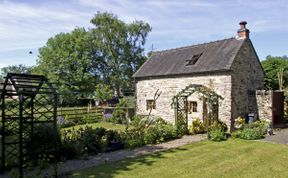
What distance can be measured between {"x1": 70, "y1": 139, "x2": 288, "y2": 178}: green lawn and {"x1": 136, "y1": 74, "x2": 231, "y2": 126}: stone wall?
457 centimetres

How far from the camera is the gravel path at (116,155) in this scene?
9.57 metres

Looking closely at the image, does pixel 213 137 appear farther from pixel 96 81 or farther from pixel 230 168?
pixel 96 81

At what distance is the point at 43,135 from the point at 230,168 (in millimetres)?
6493

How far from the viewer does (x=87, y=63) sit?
128 feet

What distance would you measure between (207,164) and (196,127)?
7.07m

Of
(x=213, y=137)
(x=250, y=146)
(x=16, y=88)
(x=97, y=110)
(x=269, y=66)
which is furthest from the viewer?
(x=269, y=66)

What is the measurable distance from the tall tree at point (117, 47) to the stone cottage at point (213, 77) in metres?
17.0

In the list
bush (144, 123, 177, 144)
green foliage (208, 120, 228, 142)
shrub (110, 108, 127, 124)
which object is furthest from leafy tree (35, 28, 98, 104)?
green foliage (208, 120, 228, 142)

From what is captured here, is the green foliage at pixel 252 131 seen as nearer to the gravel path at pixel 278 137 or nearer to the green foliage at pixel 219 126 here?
the gravel path at pixel 278 137

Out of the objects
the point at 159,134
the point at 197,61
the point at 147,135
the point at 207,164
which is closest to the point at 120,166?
the point at 207,164

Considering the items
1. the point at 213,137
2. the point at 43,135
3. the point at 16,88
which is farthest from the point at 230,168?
the point at 16,88

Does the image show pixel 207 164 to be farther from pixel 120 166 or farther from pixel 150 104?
pixel 150 104

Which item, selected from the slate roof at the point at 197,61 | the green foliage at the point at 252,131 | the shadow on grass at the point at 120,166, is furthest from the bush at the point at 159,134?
the slate roof at the point at 197,61

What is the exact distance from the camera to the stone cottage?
16.9 m
